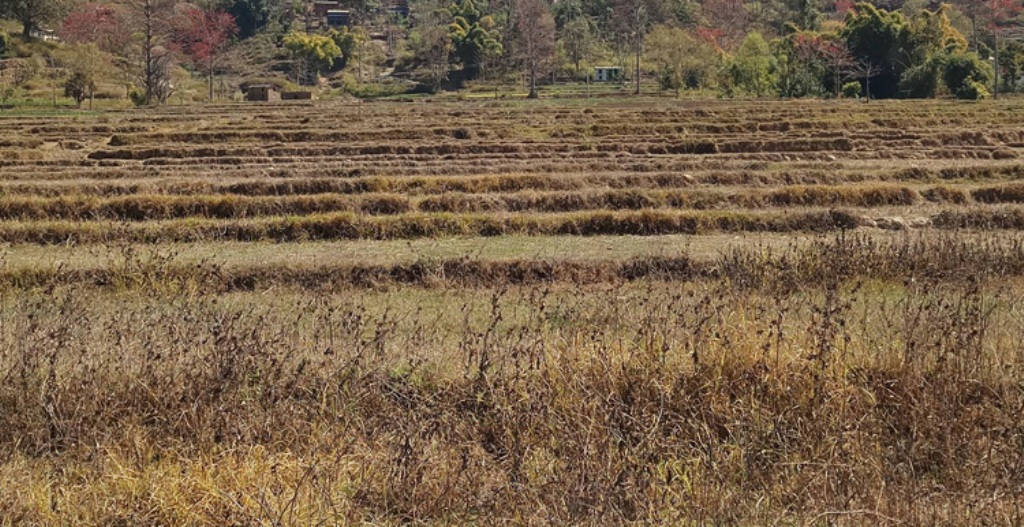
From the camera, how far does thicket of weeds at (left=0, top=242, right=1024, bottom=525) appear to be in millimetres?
5633

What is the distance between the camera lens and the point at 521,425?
6.73m

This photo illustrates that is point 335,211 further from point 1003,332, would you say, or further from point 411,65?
point 411,65

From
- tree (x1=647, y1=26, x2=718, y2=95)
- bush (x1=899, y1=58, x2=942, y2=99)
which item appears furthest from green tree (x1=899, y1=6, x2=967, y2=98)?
tree (x1=647, y1=26, x2=718, y2=95)

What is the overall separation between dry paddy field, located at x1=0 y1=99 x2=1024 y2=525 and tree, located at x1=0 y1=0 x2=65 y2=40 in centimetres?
7036

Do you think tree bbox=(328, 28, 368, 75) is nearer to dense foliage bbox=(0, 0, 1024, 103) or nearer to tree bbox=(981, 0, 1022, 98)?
dense foliage bbox=(0, 0, 1024, 103)

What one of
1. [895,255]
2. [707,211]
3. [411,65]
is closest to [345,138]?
[707,211]

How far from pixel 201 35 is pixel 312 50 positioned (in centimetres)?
1371

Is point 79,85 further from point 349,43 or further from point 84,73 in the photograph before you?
point 349,43

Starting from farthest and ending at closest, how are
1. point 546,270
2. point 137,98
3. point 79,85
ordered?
point 137,98 → point 79,85 → point 546,270

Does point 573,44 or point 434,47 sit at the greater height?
point 573,44

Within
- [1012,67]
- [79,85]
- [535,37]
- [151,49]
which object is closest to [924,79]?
[1012,67]

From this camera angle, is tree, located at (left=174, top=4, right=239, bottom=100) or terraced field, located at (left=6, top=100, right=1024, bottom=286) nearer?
terraced field, located at (left=6, top=100, right=1024, bottom=286)

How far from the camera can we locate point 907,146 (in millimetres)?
30953

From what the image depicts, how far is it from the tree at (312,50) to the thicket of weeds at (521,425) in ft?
274
